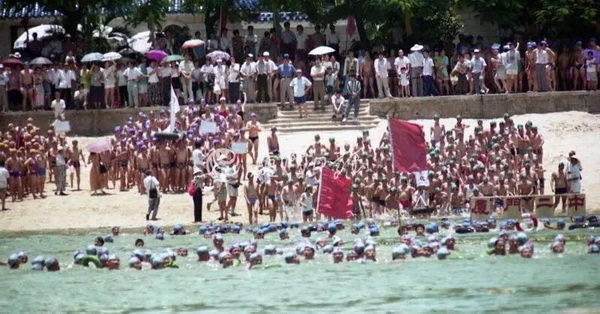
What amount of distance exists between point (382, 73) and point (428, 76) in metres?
1.15

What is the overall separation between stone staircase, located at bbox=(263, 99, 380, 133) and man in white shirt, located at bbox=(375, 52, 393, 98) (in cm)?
52

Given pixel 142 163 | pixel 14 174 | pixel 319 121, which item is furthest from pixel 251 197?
pixel 319 121

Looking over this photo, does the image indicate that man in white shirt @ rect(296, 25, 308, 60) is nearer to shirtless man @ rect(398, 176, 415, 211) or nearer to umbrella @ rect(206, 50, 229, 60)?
umbrella @ rect(206, 50, 229, 60)

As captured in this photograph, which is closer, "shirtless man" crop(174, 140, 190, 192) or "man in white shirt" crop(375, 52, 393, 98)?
"shirtless man" crop(174, 140, 190, 192)

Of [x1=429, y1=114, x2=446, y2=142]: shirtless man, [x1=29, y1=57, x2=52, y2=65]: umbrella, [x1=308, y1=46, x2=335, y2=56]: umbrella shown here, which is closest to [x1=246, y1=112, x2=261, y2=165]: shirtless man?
[x1=308, y1=46, x2=335, y2=56]: umbrella

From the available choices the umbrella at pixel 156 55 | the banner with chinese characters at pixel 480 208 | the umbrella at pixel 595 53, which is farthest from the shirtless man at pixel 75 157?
the umbrella at pixel 595 53

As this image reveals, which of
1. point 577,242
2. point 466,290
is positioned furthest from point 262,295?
point 577,242

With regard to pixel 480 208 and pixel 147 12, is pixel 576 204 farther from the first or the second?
pixel 147 12

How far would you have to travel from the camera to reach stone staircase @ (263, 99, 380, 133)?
149 feet

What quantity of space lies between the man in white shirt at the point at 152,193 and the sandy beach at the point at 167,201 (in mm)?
274

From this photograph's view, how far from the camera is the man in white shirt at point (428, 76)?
46125mm

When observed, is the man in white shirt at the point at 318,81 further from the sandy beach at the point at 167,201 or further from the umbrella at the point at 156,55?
the umbrella at the point at 156,55

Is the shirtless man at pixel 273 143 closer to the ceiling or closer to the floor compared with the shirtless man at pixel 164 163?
closer to the ceiling

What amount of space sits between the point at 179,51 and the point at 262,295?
54.9 feet
